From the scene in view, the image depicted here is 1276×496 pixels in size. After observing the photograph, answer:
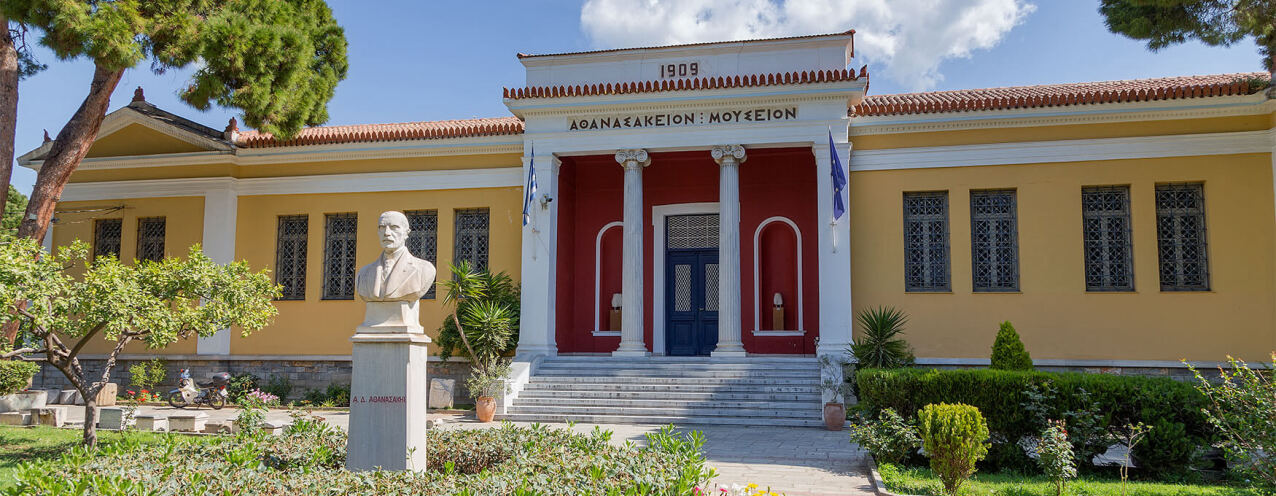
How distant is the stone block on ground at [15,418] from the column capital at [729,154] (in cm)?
1141

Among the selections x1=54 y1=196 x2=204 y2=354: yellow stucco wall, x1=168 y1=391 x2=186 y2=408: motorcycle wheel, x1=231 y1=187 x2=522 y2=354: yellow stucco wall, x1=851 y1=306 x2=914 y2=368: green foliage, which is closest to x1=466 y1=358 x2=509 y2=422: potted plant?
x1=231 y1=187 x2=522 y2=354: yellow stucco wall

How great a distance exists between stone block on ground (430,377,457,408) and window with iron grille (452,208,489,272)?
2.61 metres

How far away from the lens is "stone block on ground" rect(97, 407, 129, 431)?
1248cm

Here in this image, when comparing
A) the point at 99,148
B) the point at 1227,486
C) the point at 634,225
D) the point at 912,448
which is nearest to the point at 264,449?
the point at 912,448

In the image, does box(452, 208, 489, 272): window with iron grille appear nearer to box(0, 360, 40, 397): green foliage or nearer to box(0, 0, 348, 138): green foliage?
box(0, 0, 348, 138): green foliage

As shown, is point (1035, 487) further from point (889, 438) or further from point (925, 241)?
point (925, 241)

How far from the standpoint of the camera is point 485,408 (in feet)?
46.8

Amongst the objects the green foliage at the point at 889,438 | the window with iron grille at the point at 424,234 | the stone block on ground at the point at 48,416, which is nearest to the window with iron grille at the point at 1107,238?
the green foliage at the point at 889,438

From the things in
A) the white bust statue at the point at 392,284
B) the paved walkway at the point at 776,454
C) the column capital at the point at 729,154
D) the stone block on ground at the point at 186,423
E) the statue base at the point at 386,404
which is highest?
the column capital at the point at 729,154

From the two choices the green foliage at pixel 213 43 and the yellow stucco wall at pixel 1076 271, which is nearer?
the green foliage at pixel 213 43

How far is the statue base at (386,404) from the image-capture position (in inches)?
275

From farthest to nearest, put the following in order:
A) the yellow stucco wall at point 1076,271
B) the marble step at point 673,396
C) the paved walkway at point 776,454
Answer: the yellow stucco wall at point 1076,271
the marble step at point 673,396
the paved walkway at point 776,454

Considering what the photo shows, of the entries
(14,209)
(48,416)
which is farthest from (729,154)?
(14,209)

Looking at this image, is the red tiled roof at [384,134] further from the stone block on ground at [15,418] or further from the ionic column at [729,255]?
the stone block on ground at [15,418]
